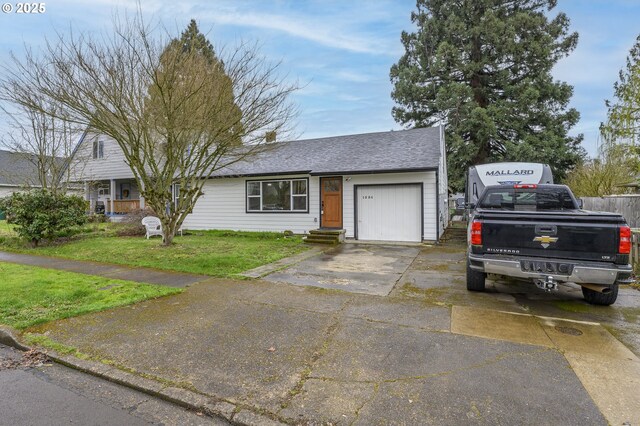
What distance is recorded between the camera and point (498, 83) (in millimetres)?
21875

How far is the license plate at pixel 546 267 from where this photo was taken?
4421 mm

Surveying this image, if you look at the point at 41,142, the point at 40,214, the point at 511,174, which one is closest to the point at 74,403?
the point at 40,214

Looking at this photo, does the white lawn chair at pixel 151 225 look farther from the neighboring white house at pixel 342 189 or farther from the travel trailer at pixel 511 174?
the travel trailer at pixel 511 174

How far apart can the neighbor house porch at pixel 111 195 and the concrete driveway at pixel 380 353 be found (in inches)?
764

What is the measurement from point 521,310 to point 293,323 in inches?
131

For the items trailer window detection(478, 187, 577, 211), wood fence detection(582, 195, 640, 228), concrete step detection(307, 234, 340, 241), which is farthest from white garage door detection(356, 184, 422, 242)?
wood fence detection(582, 195, 640, 228)

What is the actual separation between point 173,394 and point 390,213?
10.3 meters

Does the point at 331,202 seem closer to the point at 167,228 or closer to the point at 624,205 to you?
the point at 167,228

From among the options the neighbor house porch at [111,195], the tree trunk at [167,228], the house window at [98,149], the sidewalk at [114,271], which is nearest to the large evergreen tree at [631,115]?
the sidewalk at [114,271]

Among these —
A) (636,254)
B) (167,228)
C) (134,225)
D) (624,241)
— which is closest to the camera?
(624,241)

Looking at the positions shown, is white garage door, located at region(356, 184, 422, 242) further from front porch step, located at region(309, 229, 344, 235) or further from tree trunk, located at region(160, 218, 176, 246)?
tree trunk, located at region(160, 218, 176, 246)

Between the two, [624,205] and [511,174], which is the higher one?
[511,174]

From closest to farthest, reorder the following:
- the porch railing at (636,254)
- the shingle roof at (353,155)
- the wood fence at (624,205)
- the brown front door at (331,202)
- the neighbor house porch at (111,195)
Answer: the porch railing at (636,254) → the wood fence at (624,205) → the shingle roof at (353,155) → the brown front door at (331,202) → the neighbor house porch at (111,195)

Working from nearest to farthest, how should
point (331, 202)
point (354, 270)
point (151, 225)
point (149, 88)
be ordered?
point (354, 270) < point (149, 88) < point (331, 202) < point (151, 225)
